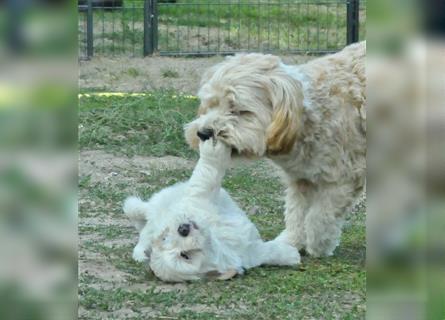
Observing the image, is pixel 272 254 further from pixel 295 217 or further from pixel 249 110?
pixel 249 110

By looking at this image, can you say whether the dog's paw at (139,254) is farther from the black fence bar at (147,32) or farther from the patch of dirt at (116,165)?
the black fence bar at (147,32)

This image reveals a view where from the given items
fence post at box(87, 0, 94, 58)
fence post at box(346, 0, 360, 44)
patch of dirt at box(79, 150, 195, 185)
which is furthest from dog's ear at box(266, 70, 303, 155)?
fence post at box(346, 0, 360, 44)

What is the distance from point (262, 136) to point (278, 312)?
1.22 m

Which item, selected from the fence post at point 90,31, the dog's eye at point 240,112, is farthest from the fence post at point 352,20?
the dog's eye at point 240,112

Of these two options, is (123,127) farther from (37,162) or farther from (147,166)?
(37,162)

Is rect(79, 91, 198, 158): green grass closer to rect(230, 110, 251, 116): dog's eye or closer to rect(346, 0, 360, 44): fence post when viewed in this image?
rect(230, 110, 251, 116): dog's eye

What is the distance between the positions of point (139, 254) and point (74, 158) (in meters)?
4.19

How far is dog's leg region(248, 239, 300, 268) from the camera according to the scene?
17.6 feet

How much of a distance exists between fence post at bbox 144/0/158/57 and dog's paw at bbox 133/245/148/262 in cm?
918

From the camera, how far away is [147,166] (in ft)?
28.2

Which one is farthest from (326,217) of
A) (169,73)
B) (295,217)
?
(169,73)

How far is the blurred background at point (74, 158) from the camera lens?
1.17 meters

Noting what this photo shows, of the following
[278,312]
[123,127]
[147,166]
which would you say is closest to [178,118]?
[123,127]

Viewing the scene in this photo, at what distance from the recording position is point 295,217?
6113mm
